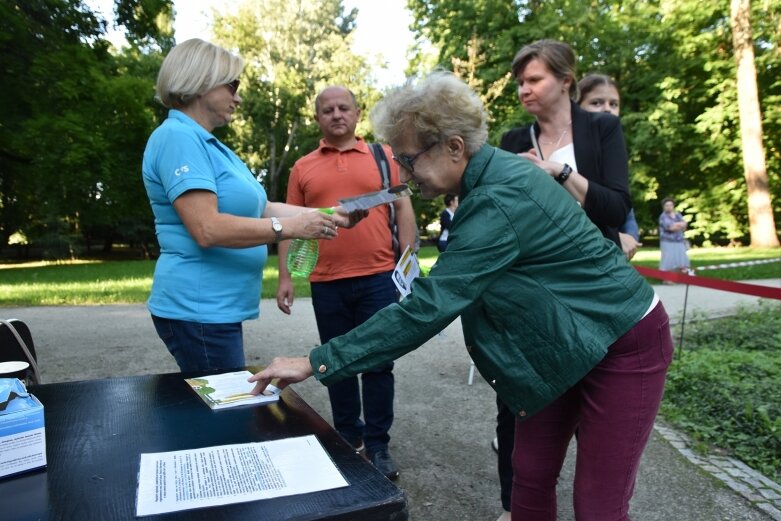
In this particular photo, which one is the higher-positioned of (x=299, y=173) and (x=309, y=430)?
(x=299, y=173)

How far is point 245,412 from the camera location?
1.75 m

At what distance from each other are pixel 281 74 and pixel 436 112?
26352mm

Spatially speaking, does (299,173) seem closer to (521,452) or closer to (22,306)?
(521,452)

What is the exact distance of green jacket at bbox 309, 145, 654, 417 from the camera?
1616 mm

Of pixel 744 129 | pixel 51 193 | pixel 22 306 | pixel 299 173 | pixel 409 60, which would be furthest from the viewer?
pixel 409 60

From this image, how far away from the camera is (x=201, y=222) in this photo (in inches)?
82.0

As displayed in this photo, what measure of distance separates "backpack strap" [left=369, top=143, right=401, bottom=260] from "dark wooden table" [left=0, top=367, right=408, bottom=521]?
1587 mm

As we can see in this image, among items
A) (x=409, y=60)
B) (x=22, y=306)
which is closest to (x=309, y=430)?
(x=22, y=306)

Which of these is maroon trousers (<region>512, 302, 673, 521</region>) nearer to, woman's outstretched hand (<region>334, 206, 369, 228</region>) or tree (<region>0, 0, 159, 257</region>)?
woman's outstretched hand (<region>334, 206, 369, 228</region>)

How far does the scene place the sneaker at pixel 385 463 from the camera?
3.23 metres

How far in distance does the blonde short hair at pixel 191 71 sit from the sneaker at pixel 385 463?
200 cm

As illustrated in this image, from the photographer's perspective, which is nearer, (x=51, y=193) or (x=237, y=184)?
(x=237, y=184)

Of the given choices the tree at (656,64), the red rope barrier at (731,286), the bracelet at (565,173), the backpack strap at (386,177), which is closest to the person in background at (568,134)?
the bracelet at (565,173)

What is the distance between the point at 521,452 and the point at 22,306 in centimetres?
914
